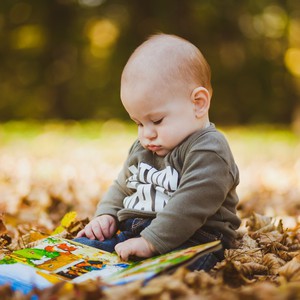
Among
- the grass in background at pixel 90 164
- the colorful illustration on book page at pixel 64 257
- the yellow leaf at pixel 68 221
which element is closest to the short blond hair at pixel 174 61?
the colorful illustration on book page at pixel 64 257

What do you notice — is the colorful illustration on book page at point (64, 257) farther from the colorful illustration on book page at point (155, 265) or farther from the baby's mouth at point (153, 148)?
the baby's mouth at point (153, 148)

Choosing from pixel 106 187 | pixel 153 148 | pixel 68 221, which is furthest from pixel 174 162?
pixel 106 187

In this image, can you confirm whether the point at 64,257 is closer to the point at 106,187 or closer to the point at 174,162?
the point at 174,162

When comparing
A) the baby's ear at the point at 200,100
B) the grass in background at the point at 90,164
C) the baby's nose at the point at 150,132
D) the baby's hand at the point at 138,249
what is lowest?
the grass in background at the point at 90,164

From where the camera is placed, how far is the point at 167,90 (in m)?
2.33

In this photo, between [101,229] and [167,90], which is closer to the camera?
[167,90]

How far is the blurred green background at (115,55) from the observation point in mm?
16609

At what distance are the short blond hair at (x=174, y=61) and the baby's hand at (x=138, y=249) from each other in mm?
695

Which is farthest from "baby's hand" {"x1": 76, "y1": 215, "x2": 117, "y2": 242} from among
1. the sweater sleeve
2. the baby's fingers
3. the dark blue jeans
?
the sweater sleeve

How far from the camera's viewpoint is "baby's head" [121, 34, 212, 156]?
2336mm

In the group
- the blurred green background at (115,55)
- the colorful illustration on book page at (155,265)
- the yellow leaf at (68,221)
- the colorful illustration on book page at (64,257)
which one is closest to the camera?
the colorful illustration on book page at (155,265)

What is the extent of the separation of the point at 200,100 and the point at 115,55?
15.2 metres

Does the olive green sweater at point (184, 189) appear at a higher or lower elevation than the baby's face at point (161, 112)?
lower

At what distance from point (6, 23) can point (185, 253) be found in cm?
1569
